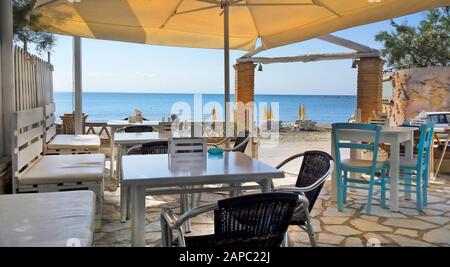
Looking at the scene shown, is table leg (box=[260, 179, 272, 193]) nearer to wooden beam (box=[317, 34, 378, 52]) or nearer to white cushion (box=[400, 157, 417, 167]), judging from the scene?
white cushion (box=[400, 157, 417, 167])

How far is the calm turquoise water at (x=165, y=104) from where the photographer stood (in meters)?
36.1

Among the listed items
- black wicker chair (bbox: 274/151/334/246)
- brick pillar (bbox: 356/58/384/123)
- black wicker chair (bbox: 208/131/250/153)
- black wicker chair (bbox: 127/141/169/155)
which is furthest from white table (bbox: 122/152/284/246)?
brick pillar (bbox: 356/58/384/123)

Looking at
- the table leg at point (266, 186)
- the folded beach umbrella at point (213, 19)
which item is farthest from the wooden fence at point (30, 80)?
the table leg at point (266, 186)

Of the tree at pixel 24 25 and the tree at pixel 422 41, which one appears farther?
the tree at pixel 422 41

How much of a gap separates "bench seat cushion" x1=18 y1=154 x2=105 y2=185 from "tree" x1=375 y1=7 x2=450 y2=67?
14872 millimetres

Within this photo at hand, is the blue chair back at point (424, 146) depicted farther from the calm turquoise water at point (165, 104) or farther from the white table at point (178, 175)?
the calm turquoise water at point (165, 104)

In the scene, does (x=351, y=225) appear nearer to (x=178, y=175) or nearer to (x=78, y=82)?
(x=178, y=175)

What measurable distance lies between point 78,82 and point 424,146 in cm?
527

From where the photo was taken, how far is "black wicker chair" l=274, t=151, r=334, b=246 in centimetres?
235

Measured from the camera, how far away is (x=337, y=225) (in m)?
3.61

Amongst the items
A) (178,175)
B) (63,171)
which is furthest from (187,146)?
(63,171)

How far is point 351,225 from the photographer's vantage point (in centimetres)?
362

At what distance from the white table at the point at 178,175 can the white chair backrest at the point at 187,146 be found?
60 millimetres
